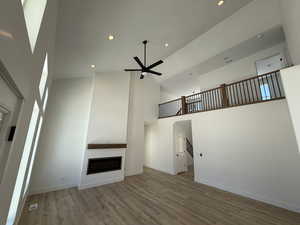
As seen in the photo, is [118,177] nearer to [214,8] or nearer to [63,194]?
[63,194]

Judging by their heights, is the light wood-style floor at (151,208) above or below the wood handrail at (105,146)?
below

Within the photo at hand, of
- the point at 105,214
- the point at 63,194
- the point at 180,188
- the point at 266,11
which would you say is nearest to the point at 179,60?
the point at 266,11

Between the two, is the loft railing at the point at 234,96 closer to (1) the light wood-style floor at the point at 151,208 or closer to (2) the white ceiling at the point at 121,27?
(2) the white ceiling at the point at 121,27

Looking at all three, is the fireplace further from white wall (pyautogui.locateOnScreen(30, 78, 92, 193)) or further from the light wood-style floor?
the light wood-style floor

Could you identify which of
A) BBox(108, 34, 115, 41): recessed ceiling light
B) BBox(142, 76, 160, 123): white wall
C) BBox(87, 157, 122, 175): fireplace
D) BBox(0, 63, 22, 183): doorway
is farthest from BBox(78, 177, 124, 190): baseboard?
BBox(108, 34, 115, 41): recessed ceiling light

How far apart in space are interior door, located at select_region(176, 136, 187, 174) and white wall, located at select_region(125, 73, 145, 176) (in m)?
1.81

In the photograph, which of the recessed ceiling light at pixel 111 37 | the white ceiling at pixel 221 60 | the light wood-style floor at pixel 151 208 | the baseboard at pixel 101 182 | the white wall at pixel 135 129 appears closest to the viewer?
the light wood-style floor at pixel 151 208

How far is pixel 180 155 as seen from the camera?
6309 mm

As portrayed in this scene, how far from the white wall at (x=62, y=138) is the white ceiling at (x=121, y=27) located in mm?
747

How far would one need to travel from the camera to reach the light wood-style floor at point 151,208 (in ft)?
8.43

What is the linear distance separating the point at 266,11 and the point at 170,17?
10.4ft

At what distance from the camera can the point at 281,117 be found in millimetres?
3338

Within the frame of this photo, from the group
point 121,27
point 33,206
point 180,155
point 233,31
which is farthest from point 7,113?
point 180,155

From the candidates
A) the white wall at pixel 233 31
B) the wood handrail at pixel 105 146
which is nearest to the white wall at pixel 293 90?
the white wall at pixel 233 31
